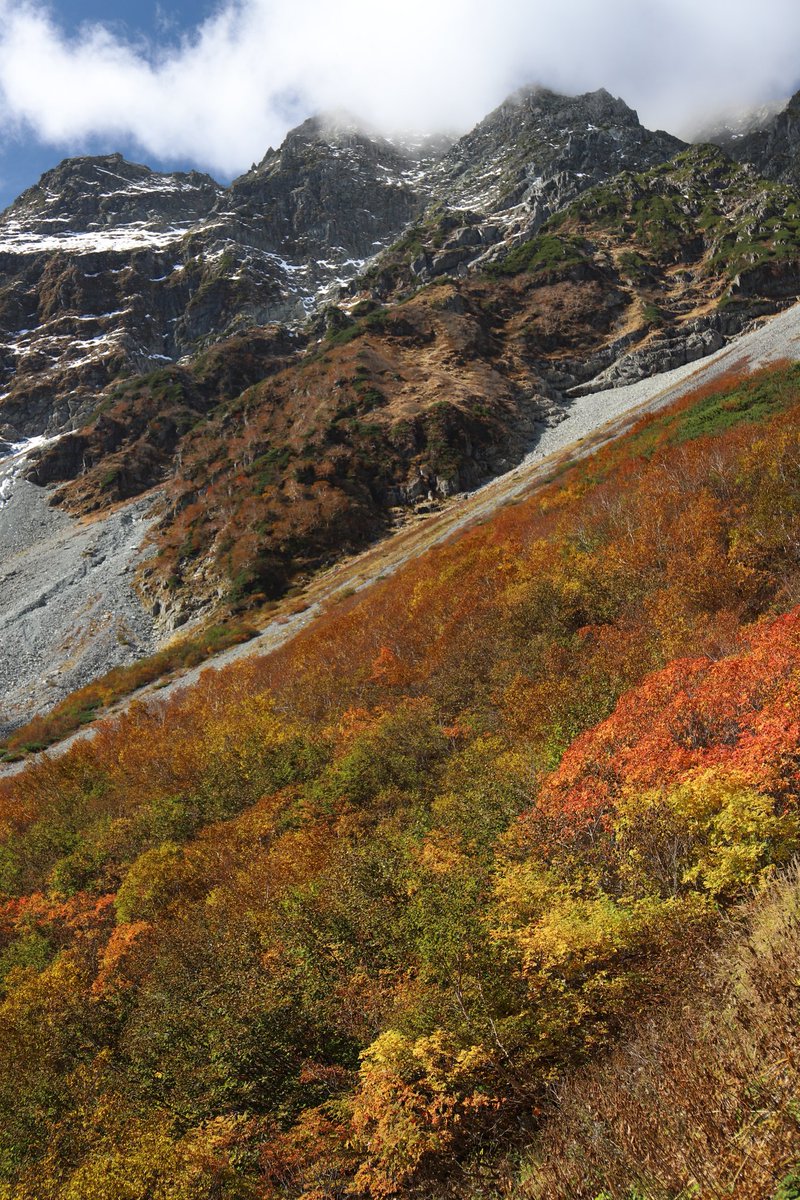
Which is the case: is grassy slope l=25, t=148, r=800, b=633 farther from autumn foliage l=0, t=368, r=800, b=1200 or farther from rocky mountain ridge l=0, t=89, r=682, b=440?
autumn foliage l=0, t=368, r=800, b=1200

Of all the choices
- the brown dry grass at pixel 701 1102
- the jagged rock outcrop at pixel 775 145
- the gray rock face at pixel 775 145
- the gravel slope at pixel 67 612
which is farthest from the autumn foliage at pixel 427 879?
the gray rock face at pixel 775 145

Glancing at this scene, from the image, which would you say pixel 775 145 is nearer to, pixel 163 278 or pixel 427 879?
pixel 163 278

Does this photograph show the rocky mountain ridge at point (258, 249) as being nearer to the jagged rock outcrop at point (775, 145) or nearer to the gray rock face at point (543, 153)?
the gray rock face at point (543, 153)

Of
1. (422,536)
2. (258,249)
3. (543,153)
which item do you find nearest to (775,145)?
(543,153)

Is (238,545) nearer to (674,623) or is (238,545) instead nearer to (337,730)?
(337,730)

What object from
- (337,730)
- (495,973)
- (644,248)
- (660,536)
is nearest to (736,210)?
(644,248)

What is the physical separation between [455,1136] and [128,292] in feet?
654

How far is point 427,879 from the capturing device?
883 centimetres

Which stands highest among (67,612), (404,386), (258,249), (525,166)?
(258,249)

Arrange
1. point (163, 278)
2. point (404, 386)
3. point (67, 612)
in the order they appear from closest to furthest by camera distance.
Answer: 1. point (67, 612)
2. point (404, 386)
3. point (163, 278)

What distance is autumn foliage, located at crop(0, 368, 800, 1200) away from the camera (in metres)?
5.96

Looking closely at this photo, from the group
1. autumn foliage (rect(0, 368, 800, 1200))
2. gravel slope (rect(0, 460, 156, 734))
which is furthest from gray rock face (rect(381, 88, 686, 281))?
autumn foliage (rect(0, 368, 800, 1200))

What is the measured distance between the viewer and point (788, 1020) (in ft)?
13.4

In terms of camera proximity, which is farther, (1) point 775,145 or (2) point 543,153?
(1) point 775,145
